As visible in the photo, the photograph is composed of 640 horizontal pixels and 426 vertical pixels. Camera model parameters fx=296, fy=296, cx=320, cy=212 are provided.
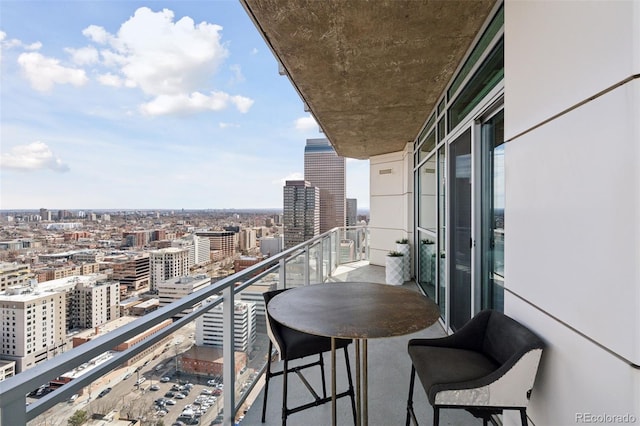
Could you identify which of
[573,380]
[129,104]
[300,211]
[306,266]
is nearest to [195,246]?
[306,266]

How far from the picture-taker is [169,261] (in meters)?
3.94

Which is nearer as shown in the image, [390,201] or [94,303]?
[94,303]

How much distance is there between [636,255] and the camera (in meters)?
0.94

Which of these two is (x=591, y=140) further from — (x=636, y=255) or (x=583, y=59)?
(x=636, y=255)

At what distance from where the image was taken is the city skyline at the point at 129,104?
8.95 meters

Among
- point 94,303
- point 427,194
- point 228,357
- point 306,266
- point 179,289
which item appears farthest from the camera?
point 427,194

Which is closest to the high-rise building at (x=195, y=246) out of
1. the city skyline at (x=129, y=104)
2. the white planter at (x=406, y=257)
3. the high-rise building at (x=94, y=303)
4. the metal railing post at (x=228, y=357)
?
the high-rise building at (x=94, y=303)

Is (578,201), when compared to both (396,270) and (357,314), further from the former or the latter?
(396,270)

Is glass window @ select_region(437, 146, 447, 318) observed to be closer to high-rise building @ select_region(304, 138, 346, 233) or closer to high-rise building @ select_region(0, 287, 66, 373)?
high-rise building @ select_region(0, 287, 66, 373)

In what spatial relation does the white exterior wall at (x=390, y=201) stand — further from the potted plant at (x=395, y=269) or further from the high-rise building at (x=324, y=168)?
the high-rise building at (x=324, y=168)

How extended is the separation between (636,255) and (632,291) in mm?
119

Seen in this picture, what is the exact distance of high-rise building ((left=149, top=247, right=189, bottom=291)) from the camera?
3.46m

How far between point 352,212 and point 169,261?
8625 mm

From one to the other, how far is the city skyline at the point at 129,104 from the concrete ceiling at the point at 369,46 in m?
0.32
